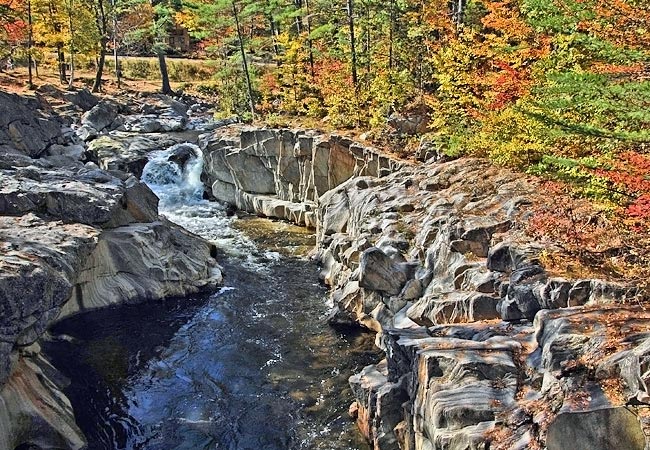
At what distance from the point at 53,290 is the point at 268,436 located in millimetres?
7906

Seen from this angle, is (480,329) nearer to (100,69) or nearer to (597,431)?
(597,431)

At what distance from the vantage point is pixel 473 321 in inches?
623

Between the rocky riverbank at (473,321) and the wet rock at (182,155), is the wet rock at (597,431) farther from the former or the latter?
the wet rock at (182,155)

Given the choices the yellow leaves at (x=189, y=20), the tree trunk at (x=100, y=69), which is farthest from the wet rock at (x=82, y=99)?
the yellow leaves at (x=189, y=20)

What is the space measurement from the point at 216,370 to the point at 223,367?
28cm

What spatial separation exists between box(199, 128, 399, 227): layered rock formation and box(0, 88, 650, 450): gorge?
0.18 metres

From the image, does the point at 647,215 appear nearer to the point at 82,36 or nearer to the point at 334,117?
the point at 334,117

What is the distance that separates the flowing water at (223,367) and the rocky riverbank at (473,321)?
53.0 inches

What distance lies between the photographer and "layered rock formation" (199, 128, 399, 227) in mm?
33969

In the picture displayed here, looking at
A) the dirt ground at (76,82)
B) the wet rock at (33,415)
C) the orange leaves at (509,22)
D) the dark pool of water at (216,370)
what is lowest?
the dark pool of water at (216,370)

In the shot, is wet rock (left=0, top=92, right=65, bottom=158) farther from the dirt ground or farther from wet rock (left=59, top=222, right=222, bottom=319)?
wet rock (left=59, top=222, right=222, bottom=319)

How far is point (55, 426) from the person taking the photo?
15422 mm

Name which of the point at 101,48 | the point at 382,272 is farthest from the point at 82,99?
the point at 382,272

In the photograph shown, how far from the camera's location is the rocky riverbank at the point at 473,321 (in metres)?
10.4
